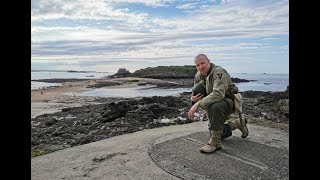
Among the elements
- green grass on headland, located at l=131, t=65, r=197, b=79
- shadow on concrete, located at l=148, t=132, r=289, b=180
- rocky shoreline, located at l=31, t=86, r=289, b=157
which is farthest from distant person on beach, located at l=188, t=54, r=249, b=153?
green grass on headland, located at l=131, t=65, r=197, b=79

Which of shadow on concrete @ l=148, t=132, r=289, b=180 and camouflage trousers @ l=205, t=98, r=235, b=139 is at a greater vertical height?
camouflage trousers @ l=205, t=98, r=235, b=139

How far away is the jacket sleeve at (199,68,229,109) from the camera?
5.89 metres

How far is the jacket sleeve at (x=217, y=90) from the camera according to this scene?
5.89 meters

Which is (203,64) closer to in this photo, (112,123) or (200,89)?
(200,89)

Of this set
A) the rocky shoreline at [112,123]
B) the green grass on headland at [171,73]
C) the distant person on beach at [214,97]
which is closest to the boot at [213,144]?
the distant person on beach at [214,97]

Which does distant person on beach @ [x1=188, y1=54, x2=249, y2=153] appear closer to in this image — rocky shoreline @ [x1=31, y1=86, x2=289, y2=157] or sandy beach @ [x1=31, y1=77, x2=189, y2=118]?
rocky shoreline @ [x1=31, y1=86, x2=289, y2=157]

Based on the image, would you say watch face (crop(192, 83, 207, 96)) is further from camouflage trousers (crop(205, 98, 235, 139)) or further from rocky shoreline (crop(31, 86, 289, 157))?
rocky shoreline (crop(31, 86, 289, 157))

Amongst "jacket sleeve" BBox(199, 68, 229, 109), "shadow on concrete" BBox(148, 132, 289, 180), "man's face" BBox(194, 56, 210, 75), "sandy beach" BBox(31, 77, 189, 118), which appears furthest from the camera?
"sandy beach" BBox(31, 77, 189, 118)

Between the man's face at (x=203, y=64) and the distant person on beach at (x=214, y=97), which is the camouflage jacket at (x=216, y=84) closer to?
the distant person on beach at (x=214, y=97)

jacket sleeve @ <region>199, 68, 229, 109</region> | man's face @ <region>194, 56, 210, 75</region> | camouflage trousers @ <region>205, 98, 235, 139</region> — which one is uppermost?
man's face @ <region>194, 56, 210, 75</region>

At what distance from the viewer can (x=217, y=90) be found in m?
5.88

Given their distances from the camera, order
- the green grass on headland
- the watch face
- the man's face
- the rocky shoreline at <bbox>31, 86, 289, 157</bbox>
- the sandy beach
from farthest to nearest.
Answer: the green grass on headland → the sandy beach → the rocky shoreline at <bbox>31, 86, 289, 157</bbox> → the watch face → the man's face

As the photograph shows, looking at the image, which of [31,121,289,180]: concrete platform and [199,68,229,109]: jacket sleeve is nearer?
A: [31,121,289,180]: concrete platform
